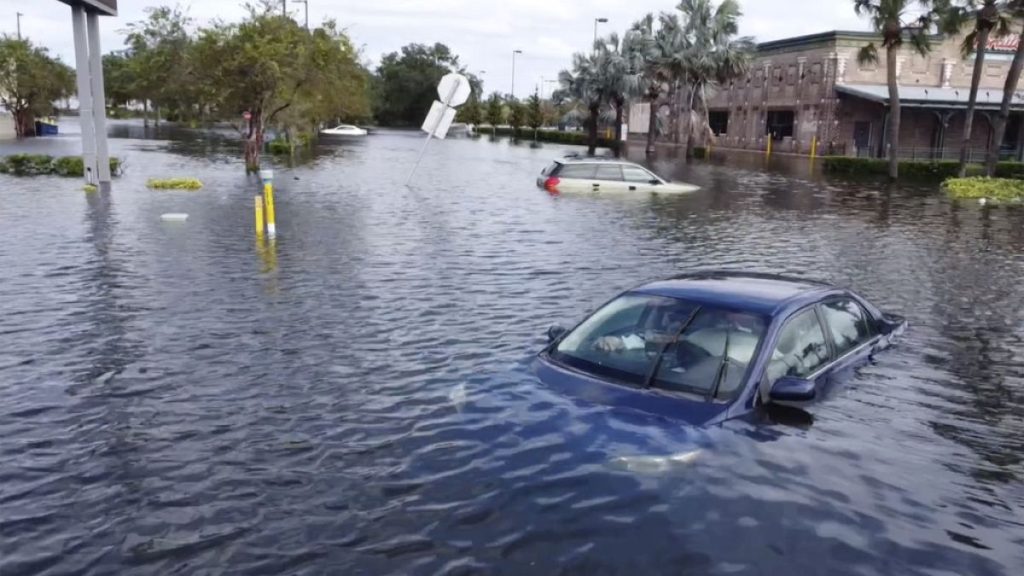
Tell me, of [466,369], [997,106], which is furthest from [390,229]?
[997,106]

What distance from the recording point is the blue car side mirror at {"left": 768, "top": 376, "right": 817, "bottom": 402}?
6305 mm

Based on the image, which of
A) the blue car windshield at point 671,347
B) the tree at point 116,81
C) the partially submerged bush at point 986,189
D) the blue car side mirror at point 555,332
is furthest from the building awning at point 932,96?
the tree at point 116,81

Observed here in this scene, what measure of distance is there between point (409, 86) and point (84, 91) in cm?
11052

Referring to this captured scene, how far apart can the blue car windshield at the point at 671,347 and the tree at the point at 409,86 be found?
12590cm

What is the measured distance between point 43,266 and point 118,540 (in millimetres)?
9773

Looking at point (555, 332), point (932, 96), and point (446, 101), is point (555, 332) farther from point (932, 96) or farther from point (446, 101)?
point (932, 96)

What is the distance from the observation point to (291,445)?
21.4ft

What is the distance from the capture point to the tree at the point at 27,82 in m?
61.5

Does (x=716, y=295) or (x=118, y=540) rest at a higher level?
(x=716, y=295)

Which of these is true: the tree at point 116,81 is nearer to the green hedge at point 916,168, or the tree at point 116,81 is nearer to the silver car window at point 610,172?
the green hedge at point 916,168

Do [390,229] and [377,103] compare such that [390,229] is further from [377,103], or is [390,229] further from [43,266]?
[377,103]

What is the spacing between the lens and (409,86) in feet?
433

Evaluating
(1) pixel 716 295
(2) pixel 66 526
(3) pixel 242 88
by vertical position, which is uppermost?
(3) pixel 242 88

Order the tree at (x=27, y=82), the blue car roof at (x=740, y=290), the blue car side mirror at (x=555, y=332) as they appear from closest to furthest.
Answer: the blue car roof at (x=740, y=290), the blue car side mirror at (x=555, y=332), the tree at (x=27, y=82)
